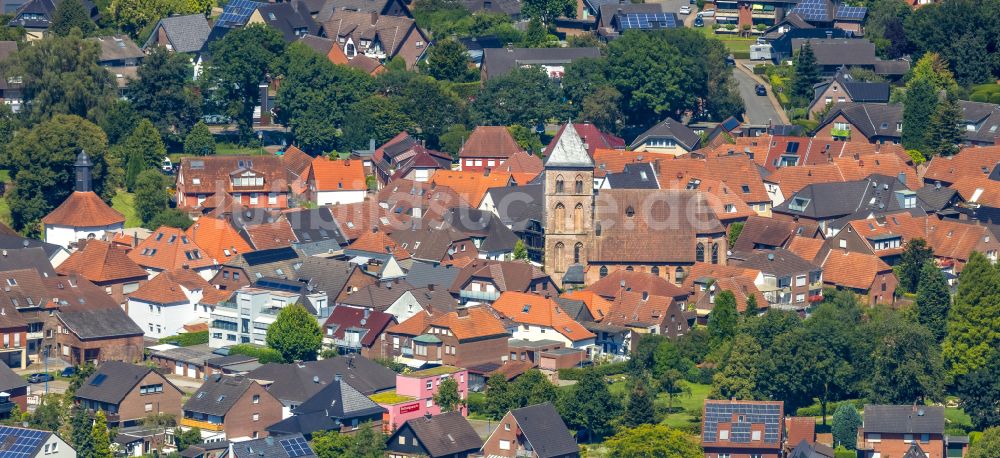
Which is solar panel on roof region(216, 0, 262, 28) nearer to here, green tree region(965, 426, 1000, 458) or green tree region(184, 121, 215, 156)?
green tree region(184, 121, 215, 156)

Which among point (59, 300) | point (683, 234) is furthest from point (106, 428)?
point (683, 234)

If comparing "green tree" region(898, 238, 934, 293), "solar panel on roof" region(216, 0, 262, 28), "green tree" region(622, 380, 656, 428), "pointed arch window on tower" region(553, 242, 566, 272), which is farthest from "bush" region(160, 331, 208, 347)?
"solar panel on roof" region(216, 0, 262, 28)

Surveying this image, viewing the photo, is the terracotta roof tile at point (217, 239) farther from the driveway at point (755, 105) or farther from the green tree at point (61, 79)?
the driveway at point (755, 105)

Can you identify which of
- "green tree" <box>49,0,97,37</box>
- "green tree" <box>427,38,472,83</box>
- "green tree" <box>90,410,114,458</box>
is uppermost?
"green tree" <box>49,0,97,37</box>

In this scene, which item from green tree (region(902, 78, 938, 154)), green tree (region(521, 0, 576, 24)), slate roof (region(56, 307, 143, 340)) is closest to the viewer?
slate roof (region(56, 307, 143, 340))

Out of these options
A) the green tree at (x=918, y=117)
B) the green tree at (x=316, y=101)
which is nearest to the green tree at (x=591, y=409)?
the green tree at (x=316, y=101)

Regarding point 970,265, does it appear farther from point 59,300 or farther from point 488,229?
point 59,300
